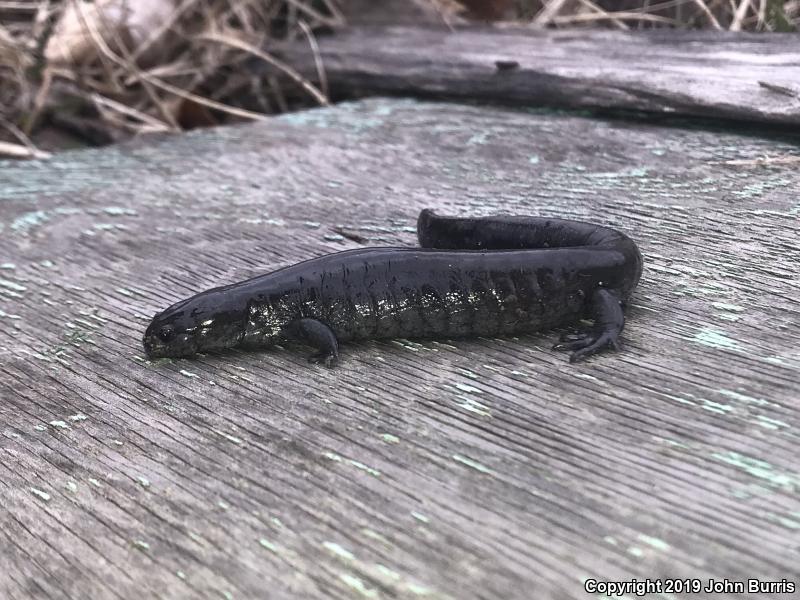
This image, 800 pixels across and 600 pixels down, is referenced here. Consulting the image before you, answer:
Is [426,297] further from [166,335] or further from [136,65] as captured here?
[136,65]

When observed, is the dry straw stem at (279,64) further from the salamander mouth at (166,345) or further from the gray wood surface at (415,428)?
the salamander mouth at (166,345)

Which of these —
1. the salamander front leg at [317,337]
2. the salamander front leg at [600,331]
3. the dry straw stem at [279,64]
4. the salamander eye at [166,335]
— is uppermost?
the dry straw stem at [279,64]

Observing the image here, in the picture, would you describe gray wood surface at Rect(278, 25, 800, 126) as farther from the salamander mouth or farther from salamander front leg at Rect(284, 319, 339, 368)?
the salamander mouth

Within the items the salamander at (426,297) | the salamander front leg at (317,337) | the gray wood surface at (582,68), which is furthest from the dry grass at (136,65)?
the salamander front leg at (317,337)

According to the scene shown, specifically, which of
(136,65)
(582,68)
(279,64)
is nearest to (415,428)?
(582,68)

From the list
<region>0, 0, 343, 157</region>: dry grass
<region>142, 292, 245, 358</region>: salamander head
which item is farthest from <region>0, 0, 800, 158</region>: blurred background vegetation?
<region>142, 292, 245, 358</region>: salamander head

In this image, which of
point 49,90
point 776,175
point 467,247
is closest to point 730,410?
point 467,247
